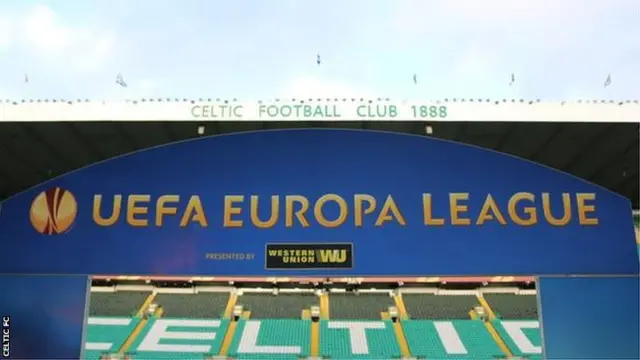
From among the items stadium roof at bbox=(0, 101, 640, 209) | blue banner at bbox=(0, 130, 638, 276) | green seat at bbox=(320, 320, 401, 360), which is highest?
stadium roof at bbox=(0, 101, 640, 209)

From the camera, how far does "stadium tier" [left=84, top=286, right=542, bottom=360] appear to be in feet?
76.2

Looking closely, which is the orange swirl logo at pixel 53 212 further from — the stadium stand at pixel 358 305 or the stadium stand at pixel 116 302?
the stadium stand at pixel 358 305

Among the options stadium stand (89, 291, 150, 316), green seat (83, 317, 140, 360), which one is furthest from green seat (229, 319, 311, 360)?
stadium stand (89, 291, 150, 316)

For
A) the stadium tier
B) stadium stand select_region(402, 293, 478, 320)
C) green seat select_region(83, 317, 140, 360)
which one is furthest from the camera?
stadium stand select_region(402, 293, 478, 320)

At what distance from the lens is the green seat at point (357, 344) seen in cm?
2303

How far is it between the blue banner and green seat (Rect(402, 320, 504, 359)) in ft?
53.2

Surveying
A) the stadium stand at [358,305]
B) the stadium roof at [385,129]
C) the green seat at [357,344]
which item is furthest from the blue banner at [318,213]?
the stadium stand at [358,305]

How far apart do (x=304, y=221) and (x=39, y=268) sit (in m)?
3.25

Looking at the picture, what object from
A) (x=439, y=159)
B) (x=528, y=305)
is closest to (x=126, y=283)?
(x=528, y=305)

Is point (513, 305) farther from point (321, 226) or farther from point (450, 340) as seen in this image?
point (321, 226)

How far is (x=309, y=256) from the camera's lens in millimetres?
7500

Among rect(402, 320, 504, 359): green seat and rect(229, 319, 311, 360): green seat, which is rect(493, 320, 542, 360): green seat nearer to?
rect(402, 320, 504, 359): green seat

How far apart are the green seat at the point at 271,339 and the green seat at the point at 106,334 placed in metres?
4.24

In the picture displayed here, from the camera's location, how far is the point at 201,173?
781cm
